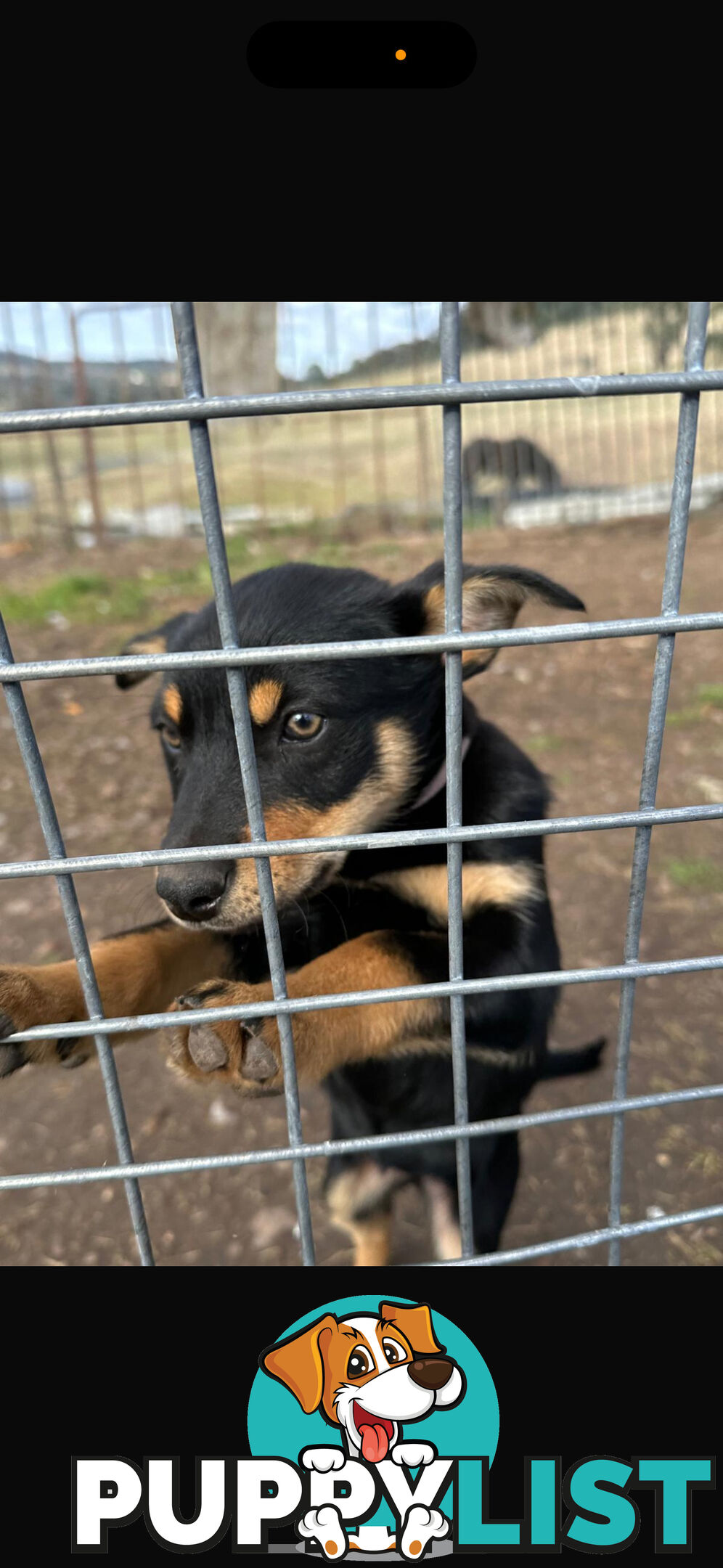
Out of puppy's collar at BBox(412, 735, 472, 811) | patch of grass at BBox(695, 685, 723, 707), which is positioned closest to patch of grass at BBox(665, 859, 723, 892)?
patch of grass at BBox(695, 685, 723, 707)

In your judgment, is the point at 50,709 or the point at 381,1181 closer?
the point at 381,1181

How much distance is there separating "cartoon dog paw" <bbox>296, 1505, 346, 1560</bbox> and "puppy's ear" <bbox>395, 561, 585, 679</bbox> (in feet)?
3.18

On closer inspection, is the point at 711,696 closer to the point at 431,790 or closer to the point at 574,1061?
the point at 574,1061

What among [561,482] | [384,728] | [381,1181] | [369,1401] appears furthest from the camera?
[561,482]

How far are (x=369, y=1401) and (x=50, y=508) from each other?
1064 cm

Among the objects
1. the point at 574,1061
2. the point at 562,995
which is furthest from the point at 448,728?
the point at 562,995

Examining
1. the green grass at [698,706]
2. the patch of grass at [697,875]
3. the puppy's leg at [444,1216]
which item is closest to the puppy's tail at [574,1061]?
the puppy's leg at [444,1216]

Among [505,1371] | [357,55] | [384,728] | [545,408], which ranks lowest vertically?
[505,1371]

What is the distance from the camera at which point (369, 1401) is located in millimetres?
1084

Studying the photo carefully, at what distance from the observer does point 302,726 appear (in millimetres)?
1964

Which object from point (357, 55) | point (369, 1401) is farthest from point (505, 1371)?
point (357, 55)

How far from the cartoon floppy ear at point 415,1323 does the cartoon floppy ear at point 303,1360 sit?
0.07 metres

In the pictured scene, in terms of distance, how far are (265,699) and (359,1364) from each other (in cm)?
116

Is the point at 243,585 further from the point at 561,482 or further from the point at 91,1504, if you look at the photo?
the point at 561,482
